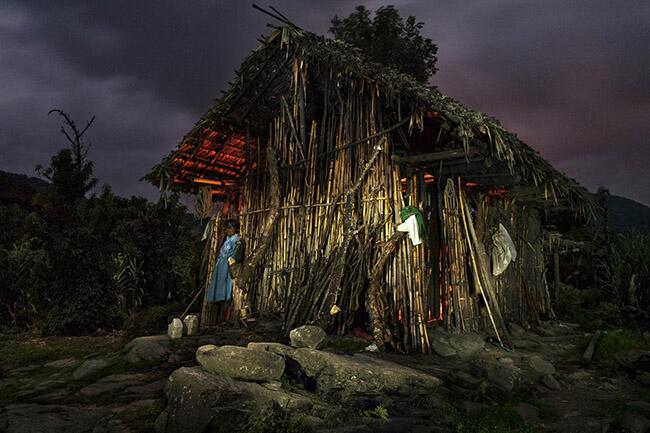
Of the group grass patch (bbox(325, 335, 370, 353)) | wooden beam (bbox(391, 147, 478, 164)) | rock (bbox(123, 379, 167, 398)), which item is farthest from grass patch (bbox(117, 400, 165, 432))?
wooden beam (bbox(391, 147, 478, 164))

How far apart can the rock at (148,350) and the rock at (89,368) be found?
0.96 ft

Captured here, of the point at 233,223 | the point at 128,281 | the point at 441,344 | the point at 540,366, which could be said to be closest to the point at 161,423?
the point at 441,344

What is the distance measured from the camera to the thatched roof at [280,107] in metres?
5.34

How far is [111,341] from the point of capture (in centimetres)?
698

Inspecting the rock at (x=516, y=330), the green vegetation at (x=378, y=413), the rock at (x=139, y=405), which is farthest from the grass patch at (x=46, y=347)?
the rock at (x=516, y=330)

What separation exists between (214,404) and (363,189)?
12.7 feet

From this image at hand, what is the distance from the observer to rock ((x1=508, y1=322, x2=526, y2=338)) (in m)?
7.36

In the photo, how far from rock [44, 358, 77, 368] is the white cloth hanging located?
4.53 meters

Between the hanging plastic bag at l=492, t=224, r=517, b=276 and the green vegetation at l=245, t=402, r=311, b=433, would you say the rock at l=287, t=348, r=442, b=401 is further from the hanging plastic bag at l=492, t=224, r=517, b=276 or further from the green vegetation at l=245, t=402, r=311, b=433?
the hanging plastic bag at l=492, t=224, r=517, b=276

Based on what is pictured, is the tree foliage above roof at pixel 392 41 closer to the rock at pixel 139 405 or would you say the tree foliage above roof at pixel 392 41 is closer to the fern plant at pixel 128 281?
the fern plant at pixel 128 281

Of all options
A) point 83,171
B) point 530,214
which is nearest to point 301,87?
point 530,214

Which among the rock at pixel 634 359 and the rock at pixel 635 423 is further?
the rock at pixel 634 359

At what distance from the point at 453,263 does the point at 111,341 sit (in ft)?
19.2

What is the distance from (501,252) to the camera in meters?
7.06
